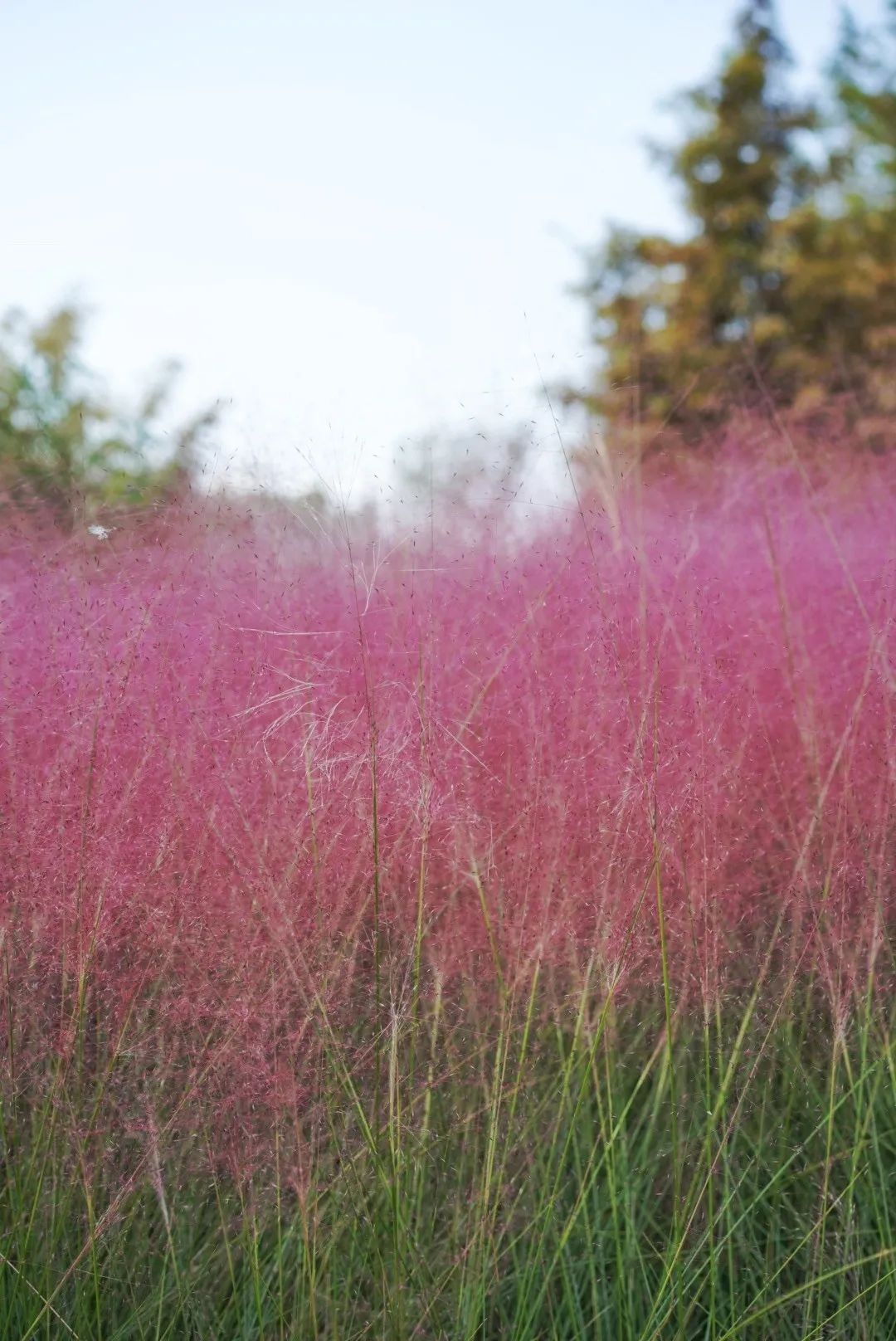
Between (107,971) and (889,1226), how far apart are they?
53.3 inches

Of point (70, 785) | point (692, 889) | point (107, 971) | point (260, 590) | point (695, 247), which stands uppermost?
point (695, 247)

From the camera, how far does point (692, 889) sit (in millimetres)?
1697

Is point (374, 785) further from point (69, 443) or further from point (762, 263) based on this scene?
point (762, 263)

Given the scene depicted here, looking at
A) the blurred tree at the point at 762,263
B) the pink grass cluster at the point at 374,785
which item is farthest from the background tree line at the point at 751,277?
the pink grass cluster at the point at 374,785

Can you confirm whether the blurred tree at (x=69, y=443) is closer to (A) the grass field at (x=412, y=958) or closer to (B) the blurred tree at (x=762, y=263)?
(A) the grass field at (x=412, y=958)

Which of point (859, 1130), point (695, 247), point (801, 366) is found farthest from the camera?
point (695, 247)

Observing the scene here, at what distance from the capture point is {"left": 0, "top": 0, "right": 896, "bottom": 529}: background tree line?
32.7 feet

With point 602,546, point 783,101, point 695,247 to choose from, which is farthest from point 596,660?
point 783,101

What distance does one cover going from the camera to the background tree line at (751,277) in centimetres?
996

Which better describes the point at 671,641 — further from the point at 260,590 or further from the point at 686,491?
the point at 686,491

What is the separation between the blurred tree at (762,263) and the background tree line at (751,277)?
22 mm

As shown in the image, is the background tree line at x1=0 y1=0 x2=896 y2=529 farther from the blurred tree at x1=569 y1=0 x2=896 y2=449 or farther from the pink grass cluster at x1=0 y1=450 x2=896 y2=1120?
the pink grass cluster at x1=0 y1=450 x2=896 y2=1120

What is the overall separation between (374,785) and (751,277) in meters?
Answer: 13.7

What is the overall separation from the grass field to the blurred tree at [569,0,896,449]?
8549 mm
